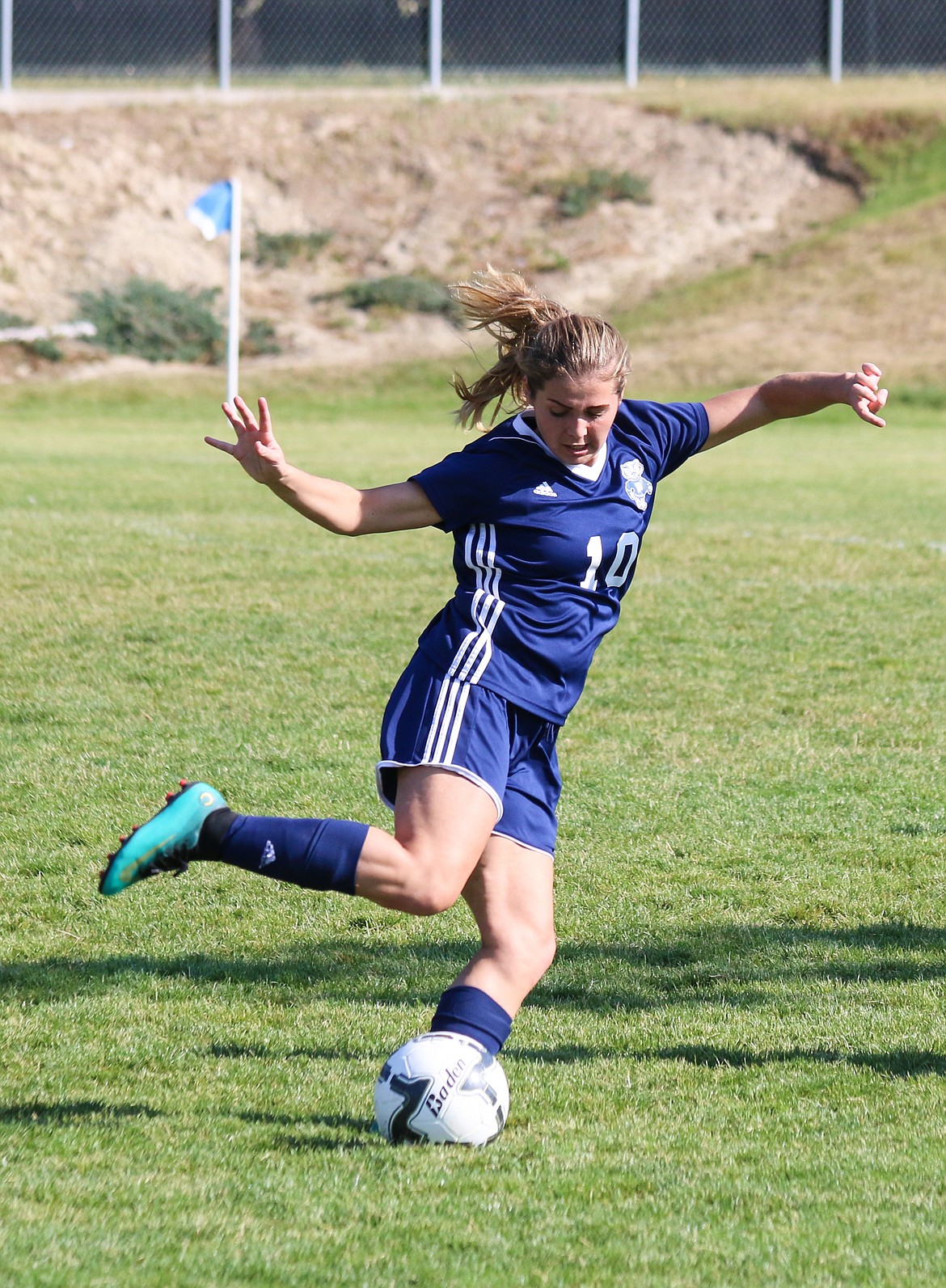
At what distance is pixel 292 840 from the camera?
340cm

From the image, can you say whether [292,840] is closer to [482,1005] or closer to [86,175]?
[482,1005]

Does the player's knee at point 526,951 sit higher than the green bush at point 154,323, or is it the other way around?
the green bush at point 154,323

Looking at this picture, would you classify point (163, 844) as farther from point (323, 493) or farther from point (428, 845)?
point (323, 493)

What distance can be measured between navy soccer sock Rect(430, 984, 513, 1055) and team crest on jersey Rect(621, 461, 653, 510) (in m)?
1.22

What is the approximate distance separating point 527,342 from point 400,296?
28.9 m

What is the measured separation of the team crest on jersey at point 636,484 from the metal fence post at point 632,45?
35644 millimetres

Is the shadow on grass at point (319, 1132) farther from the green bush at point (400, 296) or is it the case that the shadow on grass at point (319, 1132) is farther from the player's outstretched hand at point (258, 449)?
the green bush at point (400, 296)

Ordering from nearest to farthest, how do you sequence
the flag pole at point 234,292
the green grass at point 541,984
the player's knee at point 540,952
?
1. the green grass at point 541,984
2. the player's knee at point 540,952
3. the flag pole at point 234,292

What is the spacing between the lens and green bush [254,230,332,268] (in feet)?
110

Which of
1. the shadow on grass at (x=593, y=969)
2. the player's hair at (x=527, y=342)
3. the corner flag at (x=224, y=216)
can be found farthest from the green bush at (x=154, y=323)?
the player's hair at (x=527, y=342)

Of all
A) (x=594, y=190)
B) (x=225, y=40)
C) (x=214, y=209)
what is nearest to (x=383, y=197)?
(x=594, y=190)

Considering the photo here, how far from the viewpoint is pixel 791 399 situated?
14.2ft

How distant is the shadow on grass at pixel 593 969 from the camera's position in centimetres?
434

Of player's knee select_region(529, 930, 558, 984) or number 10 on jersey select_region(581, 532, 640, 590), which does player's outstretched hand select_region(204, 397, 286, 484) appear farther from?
player's knee select_region(529, 930, 558, 984)
